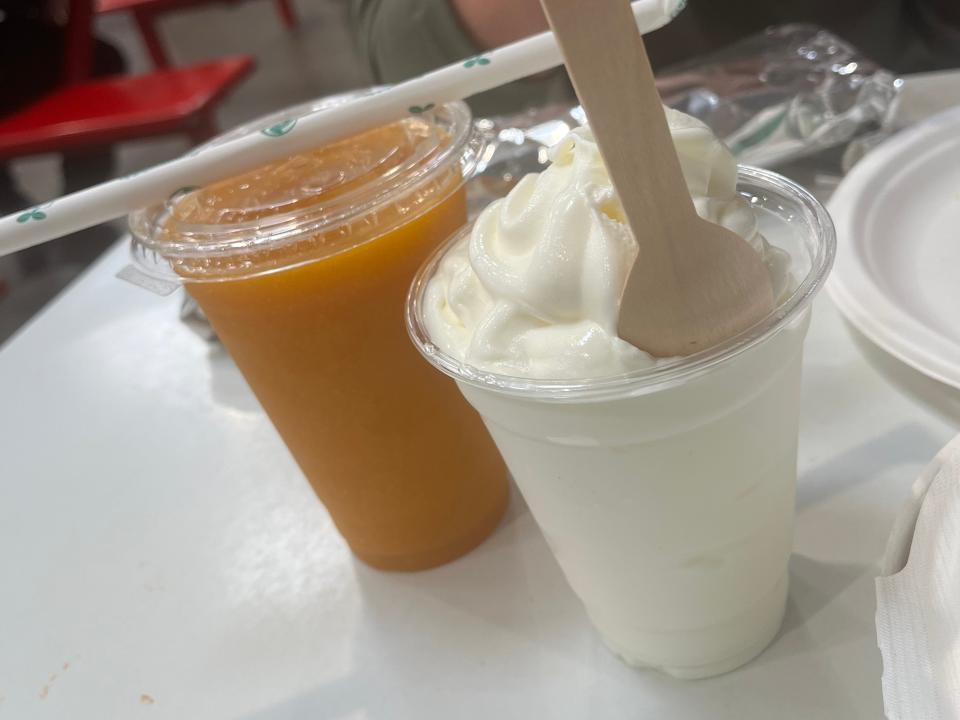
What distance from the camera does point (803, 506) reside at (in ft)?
2.02

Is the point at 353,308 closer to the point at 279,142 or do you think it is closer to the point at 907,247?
the point at 279,142

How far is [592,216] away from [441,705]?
1.14 feet

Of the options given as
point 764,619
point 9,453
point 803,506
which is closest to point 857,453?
point 803,506

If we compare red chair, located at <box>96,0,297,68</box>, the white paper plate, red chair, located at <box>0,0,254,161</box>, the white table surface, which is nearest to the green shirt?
the white paper plate

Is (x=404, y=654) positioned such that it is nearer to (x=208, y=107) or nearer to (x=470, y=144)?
(x=470, y=144)

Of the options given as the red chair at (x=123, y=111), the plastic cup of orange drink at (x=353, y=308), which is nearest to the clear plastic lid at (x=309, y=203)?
the plastic cup of orange drink at (x=353, y=308)

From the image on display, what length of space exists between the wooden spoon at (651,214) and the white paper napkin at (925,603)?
17 centimetres

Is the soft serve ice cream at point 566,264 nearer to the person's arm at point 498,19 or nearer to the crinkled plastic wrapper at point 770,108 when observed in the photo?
the crinkled plastic wrapper at point 770,108

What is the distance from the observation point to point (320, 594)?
656 mm

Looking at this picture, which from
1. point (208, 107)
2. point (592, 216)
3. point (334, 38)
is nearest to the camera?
point (592, 216)

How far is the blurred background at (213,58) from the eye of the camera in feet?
4.47

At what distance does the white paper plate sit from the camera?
633 millimetres

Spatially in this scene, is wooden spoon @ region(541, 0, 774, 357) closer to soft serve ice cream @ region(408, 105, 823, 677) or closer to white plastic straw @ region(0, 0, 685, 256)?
soft serve ice cream @ region(408, 105, 823, 677)

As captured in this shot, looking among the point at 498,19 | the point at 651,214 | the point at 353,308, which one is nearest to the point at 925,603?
the point at 651,214
